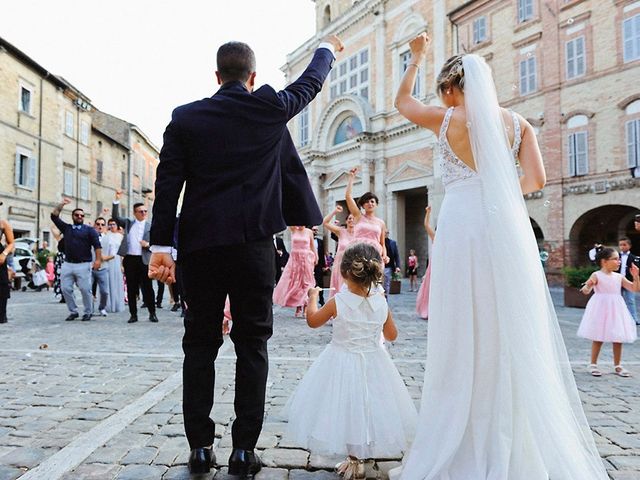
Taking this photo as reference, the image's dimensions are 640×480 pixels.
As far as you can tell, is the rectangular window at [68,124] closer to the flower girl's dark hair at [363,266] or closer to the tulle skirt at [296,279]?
the tulle skirt at [296,279]

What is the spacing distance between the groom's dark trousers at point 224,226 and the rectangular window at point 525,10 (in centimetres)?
2256

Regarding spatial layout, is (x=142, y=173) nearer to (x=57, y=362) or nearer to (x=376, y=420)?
(x=57, y=362)

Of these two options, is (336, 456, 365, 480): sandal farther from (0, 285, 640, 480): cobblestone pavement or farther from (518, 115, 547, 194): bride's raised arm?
(518, 115, 547, 194): bride's raised arm

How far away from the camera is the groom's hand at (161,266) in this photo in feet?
9.02

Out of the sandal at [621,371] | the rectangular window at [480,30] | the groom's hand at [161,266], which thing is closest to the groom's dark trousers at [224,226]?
the groom's hand at [161,266]

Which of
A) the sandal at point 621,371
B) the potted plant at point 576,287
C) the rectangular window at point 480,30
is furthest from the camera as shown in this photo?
the rectangular window at point 480,30

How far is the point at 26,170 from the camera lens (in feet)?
93.5

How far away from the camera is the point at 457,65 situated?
8.70 feet

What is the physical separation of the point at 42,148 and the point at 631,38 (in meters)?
29.8

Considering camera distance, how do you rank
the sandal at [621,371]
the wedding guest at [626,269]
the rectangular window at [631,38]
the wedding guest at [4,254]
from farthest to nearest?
the rectangular window at [631,38]
the wedding guest at [626,269]
the wedding guest at [4,254]
the sandal at [621,371]

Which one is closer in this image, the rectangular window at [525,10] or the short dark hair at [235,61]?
the short dark hair at [235,61]

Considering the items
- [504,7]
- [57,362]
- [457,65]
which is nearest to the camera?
[457,65]

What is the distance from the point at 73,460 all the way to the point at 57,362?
3.15 metres

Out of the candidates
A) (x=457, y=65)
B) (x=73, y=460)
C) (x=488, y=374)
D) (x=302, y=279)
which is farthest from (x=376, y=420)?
(x=302, y=279)
